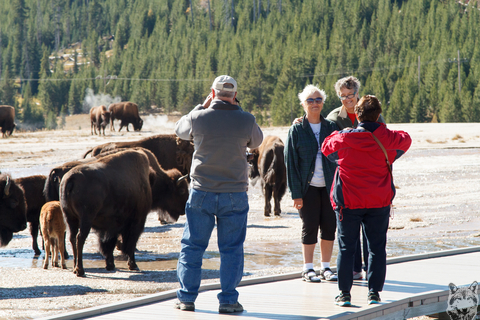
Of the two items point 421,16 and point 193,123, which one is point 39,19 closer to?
point 421,16

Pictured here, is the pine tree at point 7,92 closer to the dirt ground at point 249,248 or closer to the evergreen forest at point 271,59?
the evergreen forest at point 271,59

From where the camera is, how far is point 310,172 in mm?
5559

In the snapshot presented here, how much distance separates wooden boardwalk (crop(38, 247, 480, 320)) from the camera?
15.3 feet

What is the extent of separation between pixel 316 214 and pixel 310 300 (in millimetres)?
888

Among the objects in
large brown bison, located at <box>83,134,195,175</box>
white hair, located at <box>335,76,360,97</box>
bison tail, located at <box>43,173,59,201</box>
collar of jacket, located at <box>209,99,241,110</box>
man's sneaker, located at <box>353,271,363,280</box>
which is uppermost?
white hair, located at <box>335,76,360,97</box>

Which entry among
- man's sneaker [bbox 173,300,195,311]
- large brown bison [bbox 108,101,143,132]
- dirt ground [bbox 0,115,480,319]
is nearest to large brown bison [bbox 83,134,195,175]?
dirt ground [bbox 0,115,480,319]

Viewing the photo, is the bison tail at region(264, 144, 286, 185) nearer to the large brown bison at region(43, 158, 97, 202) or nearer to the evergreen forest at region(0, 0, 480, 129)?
the large brown bison at region(43, 158, 97, 202)

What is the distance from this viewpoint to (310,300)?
16.6ft

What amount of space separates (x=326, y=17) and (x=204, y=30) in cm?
2257

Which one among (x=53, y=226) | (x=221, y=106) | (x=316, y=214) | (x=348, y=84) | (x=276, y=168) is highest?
(x=348, y=84)

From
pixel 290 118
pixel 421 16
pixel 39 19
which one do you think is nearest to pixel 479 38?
pixel 421 16

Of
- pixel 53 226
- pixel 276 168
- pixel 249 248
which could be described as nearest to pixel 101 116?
pixel 276 168

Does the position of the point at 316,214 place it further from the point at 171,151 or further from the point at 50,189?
the point at 171,151

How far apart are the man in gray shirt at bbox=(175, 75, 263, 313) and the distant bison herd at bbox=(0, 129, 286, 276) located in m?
3.47
